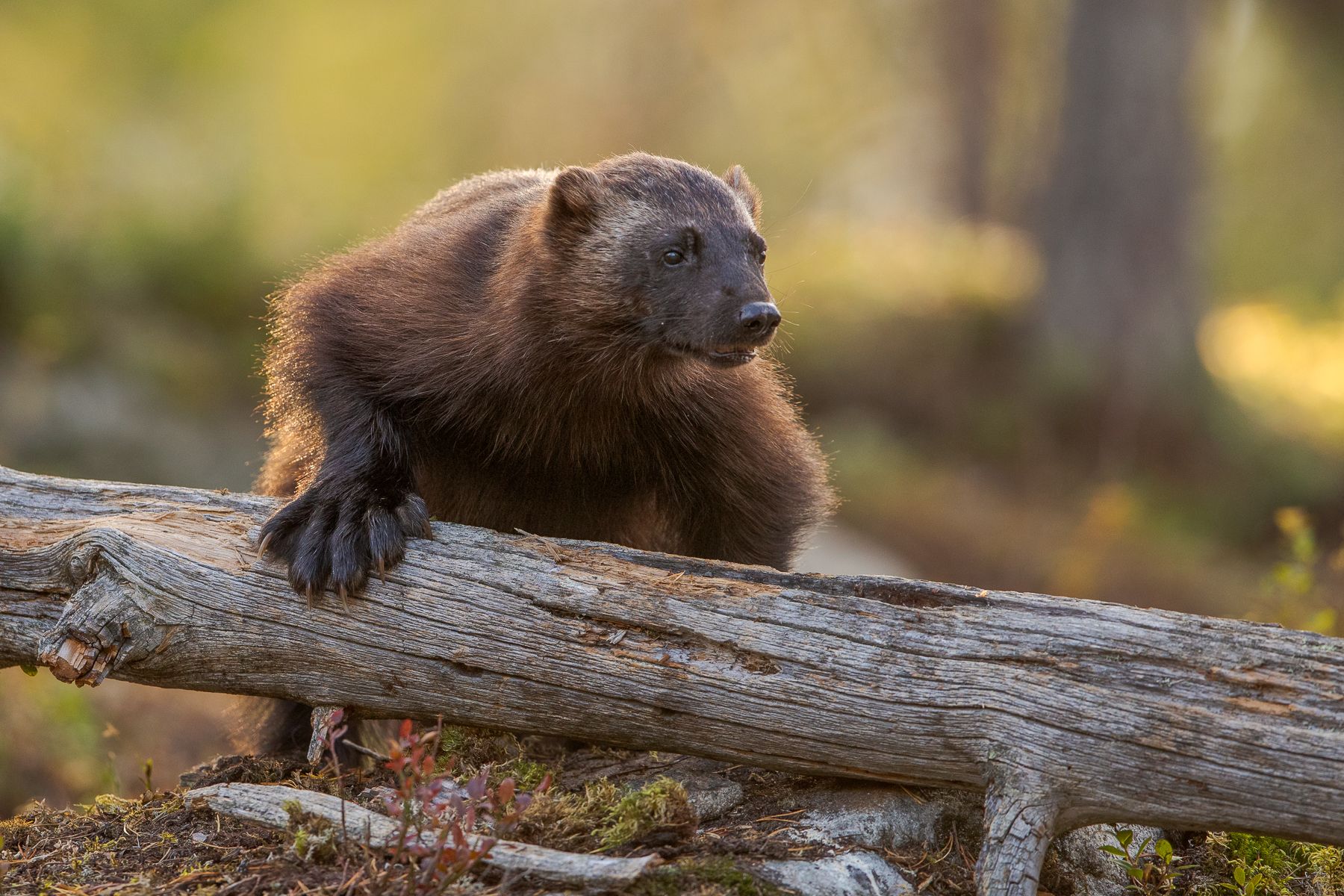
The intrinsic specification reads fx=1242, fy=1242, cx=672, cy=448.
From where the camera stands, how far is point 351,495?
4262 millimetres

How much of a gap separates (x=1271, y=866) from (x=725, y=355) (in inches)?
93.6

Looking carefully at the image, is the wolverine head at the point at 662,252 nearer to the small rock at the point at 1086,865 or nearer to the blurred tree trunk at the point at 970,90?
the small rock at the point at 1086,865

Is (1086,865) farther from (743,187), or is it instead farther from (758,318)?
(743,187)

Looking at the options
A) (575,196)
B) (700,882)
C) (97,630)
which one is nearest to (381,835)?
(700,882)

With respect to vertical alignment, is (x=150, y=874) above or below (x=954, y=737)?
below

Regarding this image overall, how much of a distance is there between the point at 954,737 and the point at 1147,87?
9.59 metres

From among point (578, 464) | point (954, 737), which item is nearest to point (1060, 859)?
point (954, 737)

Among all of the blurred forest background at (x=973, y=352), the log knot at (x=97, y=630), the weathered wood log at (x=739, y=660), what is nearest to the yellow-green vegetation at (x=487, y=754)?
the weathered wood log at (x=739, y=660)

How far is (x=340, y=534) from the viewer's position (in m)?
3.94

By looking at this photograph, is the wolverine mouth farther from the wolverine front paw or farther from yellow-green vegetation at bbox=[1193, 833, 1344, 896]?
yellow-green vegetation at bbox=[1193, 833, 1344, 896]

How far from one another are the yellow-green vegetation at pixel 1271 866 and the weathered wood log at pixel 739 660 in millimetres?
715

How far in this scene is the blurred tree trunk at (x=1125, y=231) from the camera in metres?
11.3

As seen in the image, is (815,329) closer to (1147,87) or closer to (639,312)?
(1147,87)

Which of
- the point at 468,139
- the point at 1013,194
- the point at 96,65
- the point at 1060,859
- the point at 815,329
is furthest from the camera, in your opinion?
the point at 468,139
